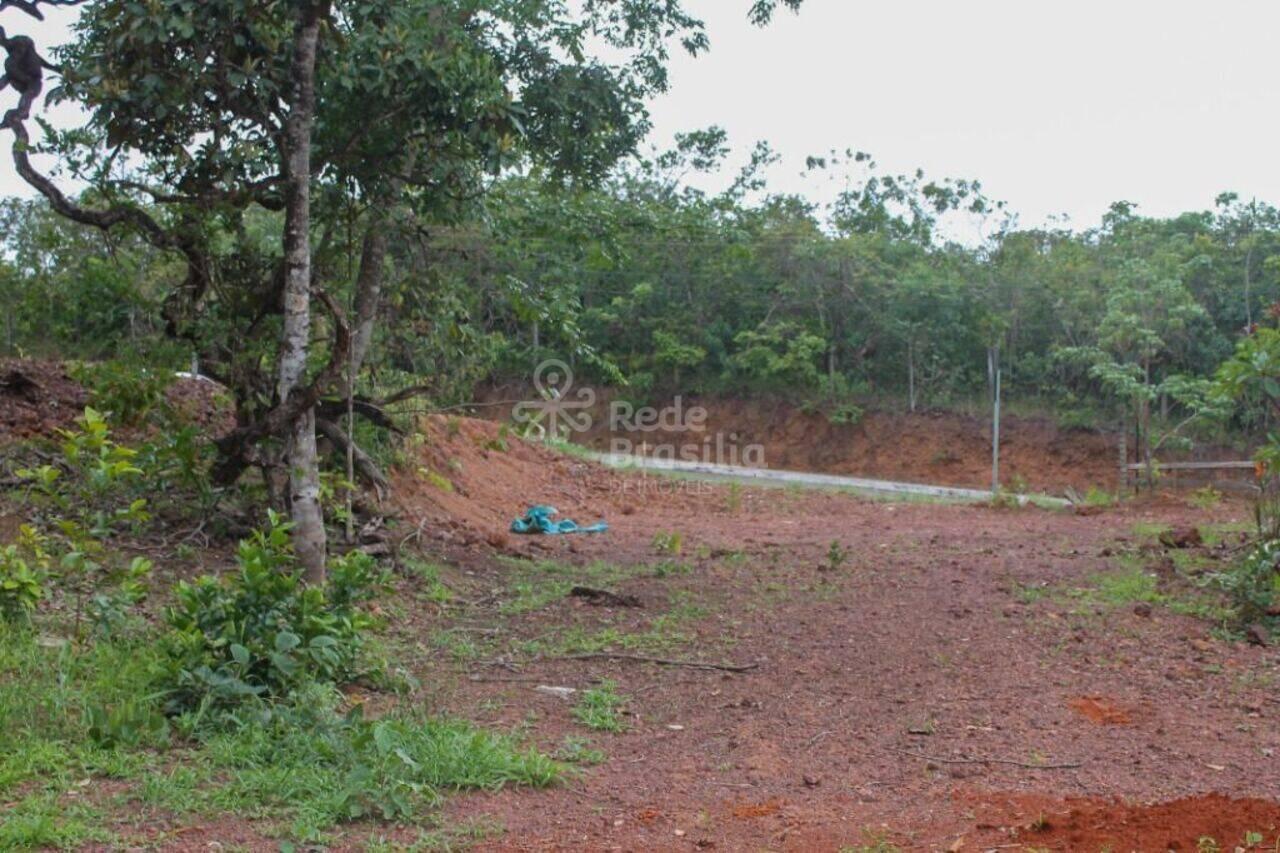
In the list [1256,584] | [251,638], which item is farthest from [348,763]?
[1256,584]

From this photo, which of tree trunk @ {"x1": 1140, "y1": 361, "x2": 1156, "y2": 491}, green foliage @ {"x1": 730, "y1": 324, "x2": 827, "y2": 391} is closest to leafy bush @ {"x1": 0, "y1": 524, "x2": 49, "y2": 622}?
tree trunk @ {"x1": 1140, "y1": 361, "x2": 1156, "y2": 491}

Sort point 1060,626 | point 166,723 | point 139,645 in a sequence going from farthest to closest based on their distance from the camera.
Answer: point 1060,626 → point 139,645 → point 166,723

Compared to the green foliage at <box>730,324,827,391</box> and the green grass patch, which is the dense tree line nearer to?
the green foliage at <box>730,324,827,391</box>

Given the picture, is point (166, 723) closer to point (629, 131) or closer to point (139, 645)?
point (139, 645)

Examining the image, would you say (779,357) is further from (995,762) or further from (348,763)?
(348,763)

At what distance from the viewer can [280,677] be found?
5.32 metres

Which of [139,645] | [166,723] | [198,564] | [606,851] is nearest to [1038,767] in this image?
[606,851]

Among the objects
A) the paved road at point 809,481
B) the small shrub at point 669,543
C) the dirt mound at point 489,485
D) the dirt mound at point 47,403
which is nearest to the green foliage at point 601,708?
the dirt mound at point 489,485

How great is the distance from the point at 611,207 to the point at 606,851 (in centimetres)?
683

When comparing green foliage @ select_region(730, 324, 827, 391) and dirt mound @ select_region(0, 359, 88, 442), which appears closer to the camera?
dirt mound @ select_region(0, 359, 88, 442)

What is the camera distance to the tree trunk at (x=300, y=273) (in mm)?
6836

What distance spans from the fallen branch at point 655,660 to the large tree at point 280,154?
157 cm

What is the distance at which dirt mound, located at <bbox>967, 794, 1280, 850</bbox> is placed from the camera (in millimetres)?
3988

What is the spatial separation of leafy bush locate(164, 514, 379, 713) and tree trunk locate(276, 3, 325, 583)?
3.86 ft
